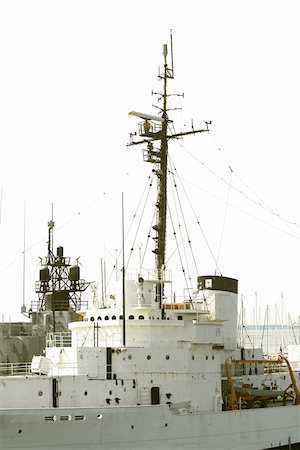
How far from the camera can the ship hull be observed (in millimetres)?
23844

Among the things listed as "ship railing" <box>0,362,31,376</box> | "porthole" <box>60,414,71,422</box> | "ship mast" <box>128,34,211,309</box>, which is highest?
"ship mast" <box>128,34,211,309</box>

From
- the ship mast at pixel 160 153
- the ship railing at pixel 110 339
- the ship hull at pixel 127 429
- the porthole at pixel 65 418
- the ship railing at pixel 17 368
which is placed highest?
the ship mast at pixel 160 153

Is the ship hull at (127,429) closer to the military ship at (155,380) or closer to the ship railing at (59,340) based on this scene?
the military ship at (155,380)

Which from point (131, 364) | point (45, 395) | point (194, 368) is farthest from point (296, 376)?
point (45, 395)

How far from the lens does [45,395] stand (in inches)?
981

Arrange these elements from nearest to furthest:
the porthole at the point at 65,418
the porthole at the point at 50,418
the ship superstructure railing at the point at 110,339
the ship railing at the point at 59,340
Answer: the porthole at the point at 50,418
the porthole at the point at 65,418
the ship superstructure railing at the point at 110,339
the ship railing at the point at 59,340

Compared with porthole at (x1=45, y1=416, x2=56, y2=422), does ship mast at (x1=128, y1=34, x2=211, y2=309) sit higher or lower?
higher

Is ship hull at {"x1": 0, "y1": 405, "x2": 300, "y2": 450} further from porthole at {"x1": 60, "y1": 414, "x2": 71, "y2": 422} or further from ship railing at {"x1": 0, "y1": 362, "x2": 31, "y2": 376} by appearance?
ship railing at {"x1": 0, "y1": 362, "x2": 31, "y2": 376}

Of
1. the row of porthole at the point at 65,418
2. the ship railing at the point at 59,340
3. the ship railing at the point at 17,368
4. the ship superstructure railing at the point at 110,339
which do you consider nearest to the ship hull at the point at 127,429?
the row of porthole at the point at 65,418

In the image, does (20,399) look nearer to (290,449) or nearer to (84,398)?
(84,398)

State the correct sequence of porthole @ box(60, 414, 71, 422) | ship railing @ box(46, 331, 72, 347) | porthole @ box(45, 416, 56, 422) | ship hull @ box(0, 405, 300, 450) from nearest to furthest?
1. ship hull @ box(0, 405, 300, 450)
2. porthole @ box(45, 416, 56, 422)
3. porthole @ box(60, 414, 71, 422)
4. ship railing @ box(46, 331, 72, 347)

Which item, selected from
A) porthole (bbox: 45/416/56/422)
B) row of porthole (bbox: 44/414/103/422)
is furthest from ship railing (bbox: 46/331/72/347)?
porthole (bbox: 45/416/56/422)

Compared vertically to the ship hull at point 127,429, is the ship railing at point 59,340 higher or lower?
higher

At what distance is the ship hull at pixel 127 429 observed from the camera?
2384cm
